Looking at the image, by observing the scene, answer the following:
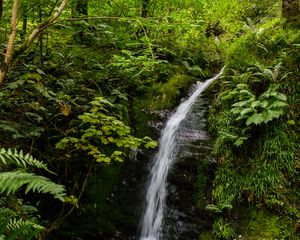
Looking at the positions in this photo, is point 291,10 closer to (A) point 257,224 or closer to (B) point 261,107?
(B) point 261,107

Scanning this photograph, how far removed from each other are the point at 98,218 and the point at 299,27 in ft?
20.5

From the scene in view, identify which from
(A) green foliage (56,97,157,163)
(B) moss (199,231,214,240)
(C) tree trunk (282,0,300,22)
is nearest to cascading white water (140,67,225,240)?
(B) moss (199,231,214,240)

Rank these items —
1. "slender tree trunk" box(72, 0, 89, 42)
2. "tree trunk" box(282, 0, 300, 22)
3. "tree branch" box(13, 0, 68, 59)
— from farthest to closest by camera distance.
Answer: "tree trunk" box(282, 0, 300, 22) → "slender tree trunk" box(72, 0, 89, 42) → "tree branch" box(13, 0, 68, 59)

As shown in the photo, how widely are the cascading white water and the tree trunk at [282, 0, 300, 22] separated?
362cm

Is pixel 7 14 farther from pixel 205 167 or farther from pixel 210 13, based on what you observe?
pixel 210 13

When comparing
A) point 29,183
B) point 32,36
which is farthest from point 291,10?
point 29,183

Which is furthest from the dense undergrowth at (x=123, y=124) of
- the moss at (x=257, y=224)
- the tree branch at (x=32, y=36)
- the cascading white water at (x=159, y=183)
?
the tree branch at (x=32, y=36)

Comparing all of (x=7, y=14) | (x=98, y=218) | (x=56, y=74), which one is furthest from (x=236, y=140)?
(x=7, y=14)

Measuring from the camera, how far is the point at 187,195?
5922 mm

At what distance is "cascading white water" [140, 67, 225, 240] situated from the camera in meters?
5.86

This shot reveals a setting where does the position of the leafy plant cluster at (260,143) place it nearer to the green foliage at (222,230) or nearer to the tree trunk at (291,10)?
the green foliage at (222,230)

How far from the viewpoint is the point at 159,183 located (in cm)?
625

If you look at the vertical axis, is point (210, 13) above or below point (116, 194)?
above

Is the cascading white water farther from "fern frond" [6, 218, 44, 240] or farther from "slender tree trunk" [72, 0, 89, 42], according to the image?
"fern frond" [6, 218, 44, 240]
